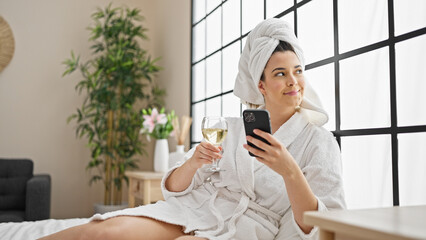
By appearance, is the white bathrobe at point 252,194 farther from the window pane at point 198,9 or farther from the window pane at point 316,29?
the window pane at point 198,9

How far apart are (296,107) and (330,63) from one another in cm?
42

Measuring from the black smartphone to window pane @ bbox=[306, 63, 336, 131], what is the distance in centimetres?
84

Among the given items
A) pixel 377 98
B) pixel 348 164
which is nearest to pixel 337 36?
pixel 377 98

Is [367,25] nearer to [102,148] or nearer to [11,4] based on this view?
[102,148]

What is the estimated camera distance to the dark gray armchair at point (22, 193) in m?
3.05

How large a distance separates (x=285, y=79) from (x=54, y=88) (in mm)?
3461

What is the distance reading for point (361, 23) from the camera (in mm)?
1753

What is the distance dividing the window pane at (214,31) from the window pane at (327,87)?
136 cm

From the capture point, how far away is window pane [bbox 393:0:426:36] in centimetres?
147

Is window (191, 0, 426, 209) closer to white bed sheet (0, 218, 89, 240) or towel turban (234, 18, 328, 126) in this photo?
towel turban (234, 18, 328, 126)

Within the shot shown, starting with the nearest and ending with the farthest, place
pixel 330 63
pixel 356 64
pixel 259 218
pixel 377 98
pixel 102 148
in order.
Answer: pixel 259 218 < pixel 377 98 < pixel 356 64 < pixel 330 63 < pixel 102 148

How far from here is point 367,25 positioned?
67.9 inches

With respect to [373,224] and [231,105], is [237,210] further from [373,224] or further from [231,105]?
[231,105]

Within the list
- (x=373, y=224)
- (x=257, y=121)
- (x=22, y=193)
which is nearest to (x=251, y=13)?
(x=257, y=121)
